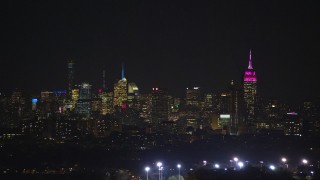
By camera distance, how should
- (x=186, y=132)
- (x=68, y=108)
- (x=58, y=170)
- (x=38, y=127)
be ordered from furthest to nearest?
(x=68, y=108), (x=186, y=132), (x=38, y=127), (x=58, y=170)

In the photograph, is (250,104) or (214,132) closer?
(214,132)

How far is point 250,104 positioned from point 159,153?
37.8 m

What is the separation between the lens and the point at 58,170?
33469 millimetres

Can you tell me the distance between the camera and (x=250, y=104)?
79.6m

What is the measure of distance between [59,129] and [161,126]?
12.8 m

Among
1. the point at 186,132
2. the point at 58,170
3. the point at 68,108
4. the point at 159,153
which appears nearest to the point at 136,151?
the point at 159,153

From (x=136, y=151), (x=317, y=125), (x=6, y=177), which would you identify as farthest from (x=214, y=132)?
(x=6, y=177)

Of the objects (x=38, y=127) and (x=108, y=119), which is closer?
(x=38, y=127)

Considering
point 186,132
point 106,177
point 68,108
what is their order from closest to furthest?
point 106,177 → point 186,132 → point 68,108

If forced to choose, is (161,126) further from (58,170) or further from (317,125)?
(58,170)

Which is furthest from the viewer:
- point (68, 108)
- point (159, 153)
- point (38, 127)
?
point (68, 108)

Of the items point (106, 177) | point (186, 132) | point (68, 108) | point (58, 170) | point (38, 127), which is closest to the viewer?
point (106, 177)

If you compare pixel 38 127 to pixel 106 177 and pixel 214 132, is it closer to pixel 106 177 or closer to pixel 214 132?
pixel 214 132

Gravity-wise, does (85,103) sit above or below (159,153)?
above
